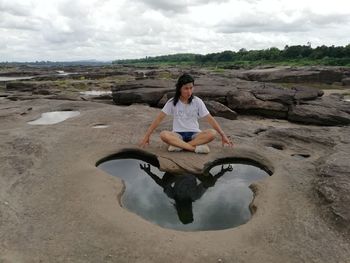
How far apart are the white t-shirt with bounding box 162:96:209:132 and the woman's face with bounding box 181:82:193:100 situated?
228mm

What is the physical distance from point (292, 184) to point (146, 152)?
3.60m

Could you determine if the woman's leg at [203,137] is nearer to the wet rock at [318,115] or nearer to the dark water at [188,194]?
the dark water at [188,194]

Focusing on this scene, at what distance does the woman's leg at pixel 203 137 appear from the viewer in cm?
880

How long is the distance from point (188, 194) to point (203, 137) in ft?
6.25

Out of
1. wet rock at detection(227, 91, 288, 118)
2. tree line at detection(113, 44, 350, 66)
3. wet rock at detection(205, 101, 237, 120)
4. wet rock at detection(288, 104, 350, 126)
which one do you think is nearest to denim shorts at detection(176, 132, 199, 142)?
wet rock at detection(205, 101, 237, 120)

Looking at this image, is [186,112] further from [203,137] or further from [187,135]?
[203,137]

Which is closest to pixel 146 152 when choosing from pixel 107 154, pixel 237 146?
pixel 107 154

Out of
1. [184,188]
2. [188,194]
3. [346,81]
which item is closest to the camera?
[188,194]

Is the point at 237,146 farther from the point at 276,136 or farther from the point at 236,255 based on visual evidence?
the point at 236,255

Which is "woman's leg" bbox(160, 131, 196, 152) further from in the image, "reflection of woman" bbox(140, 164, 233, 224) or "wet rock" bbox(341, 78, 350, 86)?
"wet rock" bbox(341, 78, 350, 86)

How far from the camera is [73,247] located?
5191 millimetres

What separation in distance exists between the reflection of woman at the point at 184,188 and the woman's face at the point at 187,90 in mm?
1830

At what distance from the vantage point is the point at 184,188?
748cm

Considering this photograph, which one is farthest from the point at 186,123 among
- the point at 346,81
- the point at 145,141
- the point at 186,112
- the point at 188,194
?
the point at 346,81
